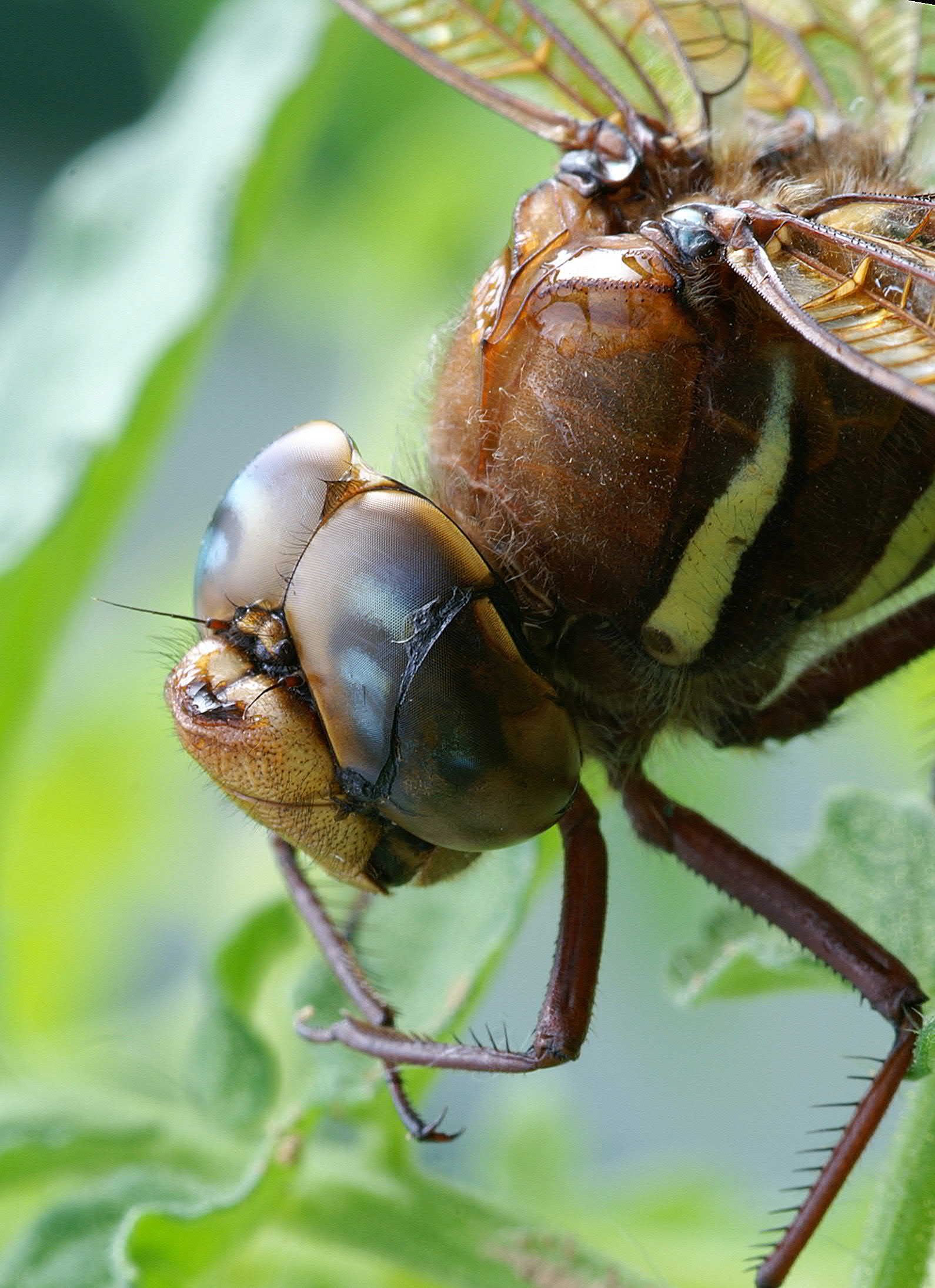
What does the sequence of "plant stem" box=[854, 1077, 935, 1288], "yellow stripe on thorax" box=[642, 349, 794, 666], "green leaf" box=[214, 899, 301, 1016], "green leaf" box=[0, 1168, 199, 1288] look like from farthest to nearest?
"green leaf" box=[214, 899, 301, 1016], "green leaf" box=[0, 1168, 199, 1288], "yellow stripe on thorax" box=[642, 349, 794, 666], "plant stem" box=[854, 1077, 935, 1288]

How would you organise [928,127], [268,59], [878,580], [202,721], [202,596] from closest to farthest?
1. [202,721]
2. [202,596]
3. [878,580]
4. [928,127]
5. [268,59]

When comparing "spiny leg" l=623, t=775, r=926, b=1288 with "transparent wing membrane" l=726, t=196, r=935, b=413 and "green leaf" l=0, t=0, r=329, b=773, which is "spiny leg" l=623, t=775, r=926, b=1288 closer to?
"transparent wing membrane" l=726, t=196, r=935, b=413

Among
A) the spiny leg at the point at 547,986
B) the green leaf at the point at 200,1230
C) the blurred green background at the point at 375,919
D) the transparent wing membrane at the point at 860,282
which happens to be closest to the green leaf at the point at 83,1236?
the blurred green background at the point at 375,919

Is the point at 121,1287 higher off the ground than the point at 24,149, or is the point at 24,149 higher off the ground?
the point at 24,149

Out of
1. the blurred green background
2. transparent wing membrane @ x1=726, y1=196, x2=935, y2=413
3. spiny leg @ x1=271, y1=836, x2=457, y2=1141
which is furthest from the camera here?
the blurred green background

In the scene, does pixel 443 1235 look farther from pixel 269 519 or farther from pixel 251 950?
pixel 269 519

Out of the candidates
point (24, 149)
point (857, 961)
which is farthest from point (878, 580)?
point (24, 149)

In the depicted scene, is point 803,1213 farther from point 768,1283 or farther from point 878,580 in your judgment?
point 878,580

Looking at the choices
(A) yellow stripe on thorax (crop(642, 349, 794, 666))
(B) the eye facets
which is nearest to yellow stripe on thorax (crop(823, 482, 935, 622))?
(A) yellow stripe on thorax (crop(642, 349, 794, 666))
